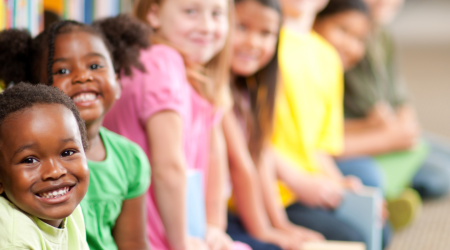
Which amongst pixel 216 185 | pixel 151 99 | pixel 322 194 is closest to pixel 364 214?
pixel 322 194

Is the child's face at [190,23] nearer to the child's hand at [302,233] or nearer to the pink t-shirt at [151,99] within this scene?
the pink t-shirt at [151,99]

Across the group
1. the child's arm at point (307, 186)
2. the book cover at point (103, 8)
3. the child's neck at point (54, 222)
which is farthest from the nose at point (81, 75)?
the child's arm at point (307, 186)

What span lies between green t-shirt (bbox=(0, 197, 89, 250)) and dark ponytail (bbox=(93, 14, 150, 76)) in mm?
305

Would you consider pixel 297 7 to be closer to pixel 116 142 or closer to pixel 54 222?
pixel 116 142

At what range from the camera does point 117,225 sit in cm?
83

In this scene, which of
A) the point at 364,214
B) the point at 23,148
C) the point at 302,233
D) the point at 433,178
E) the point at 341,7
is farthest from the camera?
the point at 433,178

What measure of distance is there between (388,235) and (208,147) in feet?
2.78

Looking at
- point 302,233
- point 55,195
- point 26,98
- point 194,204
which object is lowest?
point 302,233

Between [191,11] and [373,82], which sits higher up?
[191,11]

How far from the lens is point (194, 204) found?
3.59 ft

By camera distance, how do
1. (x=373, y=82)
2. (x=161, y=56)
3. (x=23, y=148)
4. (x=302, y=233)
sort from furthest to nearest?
(x=373, y=82) → (x=302, y=233) → (x=161, y=56) → (x=23, y=148)

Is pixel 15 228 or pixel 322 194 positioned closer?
pixel 15 228

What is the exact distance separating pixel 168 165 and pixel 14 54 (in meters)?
0.31

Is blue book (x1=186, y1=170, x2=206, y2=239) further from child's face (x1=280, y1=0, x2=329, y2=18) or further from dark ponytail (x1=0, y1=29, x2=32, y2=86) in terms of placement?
child's face (x1=280, y1=0, x2=329, y2=18)
